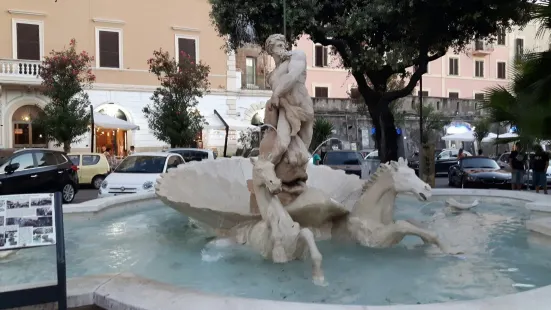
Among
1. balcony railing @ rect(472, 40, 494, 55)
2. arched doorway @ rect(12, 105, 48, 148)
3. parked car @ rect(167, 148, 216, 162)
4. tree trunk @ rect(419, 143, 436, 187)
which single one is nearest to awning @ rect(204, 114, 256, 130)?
arched doorway @ rect(12, 105, 48, 148)

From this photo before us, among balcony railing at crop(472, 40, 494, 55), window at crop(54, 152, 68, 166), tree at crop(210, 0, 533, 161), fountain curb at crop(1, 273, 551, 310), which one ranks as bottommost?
fountain curb at crop(1, 273, 551, 310)

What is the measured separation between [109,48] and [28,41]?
408 centimetres

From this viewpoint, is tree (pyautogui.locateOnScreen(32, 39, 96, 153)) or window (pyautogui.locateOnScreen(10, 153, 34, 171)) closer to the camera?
window (pyautogui.locateOnScreen(10, 153, 34, 171))

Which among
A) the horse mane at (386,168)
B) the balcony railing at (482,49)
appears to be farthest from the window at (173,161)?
the balcony railing at (482,49)

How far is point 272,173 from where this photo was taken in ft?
17.4

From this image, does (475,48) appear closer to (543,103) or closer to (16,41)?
(16,41)

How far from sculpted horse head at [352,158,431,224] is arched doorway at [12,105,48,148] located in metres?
24.6

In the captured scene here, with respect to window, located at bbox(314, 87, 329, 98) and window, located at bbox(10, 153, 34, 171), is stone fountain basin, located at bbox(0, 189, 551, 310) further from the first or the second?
window, located at bbox(314, 87, 329, 98)

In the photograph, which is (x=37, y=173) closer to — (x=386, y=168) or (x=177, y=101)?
(x=177, y=101)

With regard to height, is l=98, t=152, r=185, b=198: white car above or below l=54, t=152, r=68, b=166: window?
below

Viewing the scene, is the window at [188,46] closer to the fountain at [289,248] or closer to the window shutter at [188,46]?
the window shutter at [188,46]

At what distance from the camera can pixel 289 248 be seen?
16.4ft

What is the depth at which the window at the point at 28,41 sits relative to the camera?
89.1 ft

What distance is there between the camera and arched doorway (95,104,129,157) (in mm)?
28641
